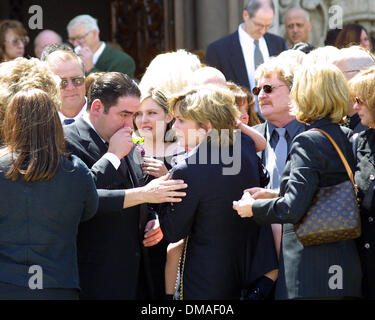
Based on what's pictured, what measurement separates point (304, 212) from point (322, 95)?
635 millimetres

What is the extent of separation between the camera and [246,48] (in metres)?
7.47

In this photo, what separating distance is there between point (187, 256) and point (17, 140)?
1194 millimetres

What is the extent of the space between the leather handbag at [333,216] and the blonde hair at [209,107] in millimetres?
659

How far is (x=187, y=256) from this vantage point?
4664mm

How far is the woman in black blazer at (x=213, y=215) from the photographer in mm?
4566

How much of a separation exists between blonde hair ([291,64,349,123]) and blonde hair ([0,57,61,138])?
1292mm

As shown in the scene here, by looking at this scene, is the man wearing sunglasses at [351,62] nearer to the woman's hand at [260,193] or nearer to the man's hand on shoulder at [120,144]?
the woman's hand at [260,193]

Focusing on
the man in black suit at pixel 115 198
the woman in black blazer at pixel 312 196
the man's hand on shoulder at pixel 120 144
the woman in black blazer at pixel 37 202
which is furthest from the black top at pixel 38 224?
the woman in black blazer at pixel 312 196

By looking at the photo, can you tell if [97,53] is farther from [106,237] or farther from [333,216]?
[333,216]

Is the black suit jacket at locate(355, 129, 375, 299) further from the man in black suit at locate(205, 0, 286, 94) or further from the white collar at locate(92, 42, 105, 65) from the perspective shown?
the white collar at locate(92, 42, 105, 65)

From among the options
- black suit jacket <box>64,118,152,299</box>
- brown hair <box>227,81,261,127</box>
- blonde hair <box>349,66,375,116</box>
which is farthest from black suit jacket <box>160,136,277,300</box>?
brown hair <box>227,81,261,127</box>

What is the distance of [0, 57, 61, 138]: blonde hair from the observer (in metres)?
4.42
